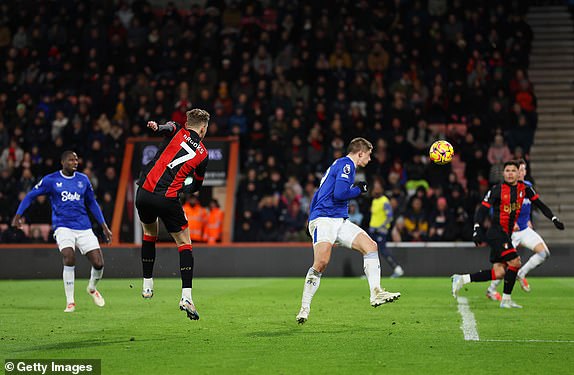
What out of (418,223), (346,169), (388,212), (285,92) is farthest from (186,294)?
(285,92)

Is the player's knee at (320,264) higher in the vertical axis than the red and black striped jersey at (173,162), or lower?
lower

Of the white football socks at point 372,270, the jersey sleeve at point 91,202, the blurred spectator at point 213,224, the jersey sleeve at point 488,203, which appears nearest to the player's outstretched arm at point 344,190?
the white football socks at point 372,270

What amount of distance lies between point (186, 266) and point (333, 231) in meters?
1.72

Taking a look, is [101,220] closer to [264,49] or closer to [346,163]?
[346,163]

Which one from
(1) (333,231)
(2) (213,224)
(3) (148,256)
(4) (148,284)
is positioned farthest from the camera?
(2) (213,224)

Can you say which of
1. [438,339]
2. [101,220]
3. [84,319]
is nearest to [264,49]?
[101,220]

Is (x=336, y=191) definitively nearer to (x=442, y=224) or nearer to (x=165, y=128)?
(x=165, y=128)

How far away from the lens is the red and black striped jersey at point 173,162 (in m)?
10.6

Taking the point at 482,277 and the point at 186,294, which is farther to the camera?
the point at 482,277

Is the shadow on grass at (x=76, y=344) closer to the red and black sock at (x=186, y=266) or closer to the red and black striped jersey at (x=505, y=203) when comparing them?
the red and black sock at (x=186, y=266)

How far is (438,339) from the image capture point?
32.1ft

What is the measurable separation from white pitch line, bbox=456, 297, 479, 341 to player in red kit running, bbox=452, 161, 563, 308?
20.0 inches

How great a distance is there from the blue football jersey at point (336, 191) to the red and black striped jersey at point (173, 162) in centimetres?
144

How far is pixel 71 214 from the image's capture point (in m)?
13.7
